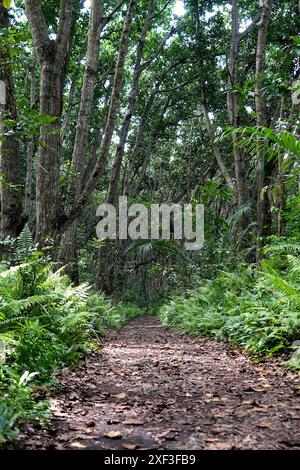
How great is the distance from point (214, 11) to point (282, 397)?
1601 centimetres

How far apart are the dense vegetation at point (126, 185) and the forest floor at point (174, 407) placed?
237 millimetres

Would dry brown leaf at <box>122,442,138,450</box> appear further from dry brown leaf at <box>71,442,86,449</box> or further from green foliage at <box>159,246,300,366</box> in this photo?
green foliage at <box>159,246,300,366</box>

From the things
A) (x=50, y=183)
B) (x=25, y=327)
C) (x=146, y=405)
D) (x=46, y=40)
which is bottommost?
(x=146, y=405)

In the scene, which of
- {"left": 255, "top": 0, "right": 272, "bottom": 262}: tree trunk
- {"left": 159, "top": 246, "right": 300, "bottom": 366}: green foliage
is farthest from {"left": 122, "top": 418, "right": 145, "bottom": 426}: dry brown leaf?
{"left": 255, "top": 0, "right": 272, "bottom": 262}: tree trunk

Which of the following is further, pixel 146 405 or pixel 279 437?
pixel 146 405

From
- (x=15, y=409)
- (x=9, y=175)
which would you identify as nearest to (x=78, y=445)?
(x=15, y=409)

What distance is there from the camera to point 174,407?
315cm

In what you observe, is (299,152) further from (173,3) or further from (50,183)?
(173,3)

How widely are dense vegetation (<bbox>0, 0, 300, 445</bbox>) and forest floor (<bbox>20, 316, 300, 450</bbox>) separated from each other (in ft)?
0.78

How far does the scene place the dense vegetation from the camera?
429 cm

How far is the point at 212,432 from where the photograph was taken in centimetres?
252

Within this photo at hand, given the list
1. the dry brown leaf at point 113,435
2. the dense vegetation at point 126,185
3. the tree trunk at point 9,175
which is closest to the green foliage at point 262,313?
the dense vegetation at point 126,185

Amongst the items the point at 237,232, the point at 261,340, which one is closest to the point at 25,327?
the point at 261,340
